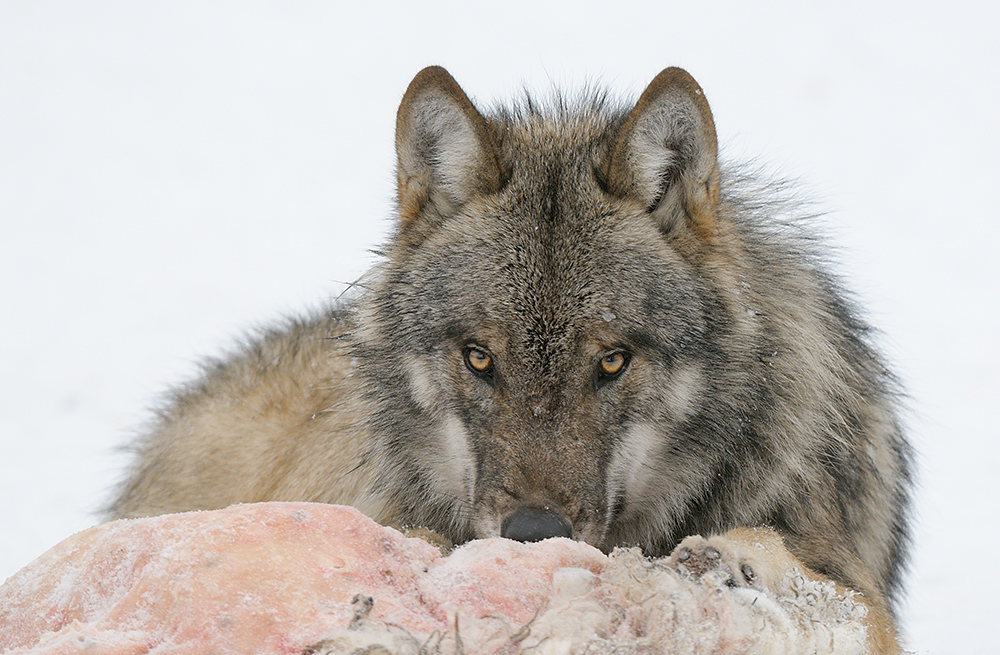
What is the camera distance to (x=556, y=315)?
308 cm

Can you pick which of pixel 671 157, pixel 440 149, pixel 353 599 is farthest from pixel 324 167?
pixel 353 599

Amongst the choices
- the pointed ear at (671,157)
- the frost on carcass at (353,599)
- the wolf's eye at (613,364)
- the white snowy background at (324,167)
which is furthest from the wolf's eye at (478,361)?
the white snowy background at (324,167)

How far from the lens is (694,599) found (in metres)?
2.16

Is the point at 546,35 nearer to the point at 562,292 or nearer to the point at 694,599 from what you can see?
the point at 562,292

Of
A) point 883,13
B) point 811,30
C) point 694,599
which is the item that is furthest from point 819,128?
point 694,599

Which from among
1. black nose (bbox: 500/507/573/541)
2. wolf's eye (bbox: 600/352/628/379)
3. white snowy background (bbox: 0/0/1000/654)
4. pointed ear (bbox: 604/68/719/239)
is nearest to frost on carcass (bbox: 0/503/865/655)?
black nose (bbox: 500/507/573/541)

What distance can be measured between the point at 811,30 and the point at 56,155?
837 centimetres

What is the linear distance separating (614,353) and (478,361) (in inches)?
16.9

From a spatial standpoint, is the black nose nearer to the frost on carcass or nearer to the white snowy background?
the frost on carcass

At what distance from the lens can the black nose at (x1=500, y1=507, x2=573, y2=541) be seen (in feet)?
9.11

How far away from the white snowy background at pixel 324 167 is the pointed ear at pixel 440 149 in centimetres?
279

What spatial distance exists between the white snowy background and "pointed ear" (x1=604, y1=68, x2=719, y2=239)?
2876 millimetres

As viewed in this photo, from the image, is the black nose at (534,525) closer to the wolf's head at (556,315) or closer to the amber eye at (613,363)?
the wolf's head at (556,315)

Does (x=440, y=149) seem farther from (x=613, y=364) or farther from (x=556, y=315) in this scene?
(x=613, y=364)
